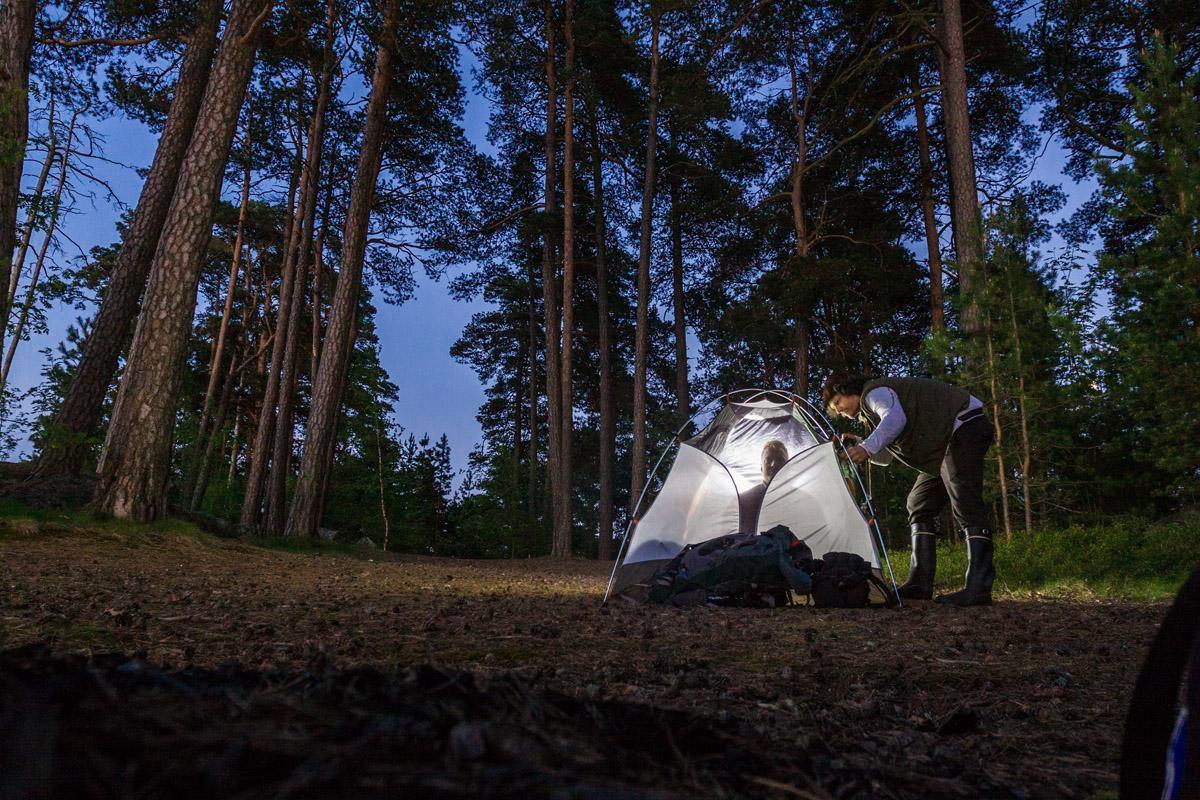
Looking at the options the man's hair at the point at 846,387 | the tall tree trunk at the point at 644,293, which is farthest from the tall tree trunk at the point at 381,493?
the man's hair at the point at 846,387

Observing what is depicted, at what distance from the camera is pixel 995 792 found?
1.26 metres

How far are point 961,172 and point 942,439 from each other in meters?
7.10

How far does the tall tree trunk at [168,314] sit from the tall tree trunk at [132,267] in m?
1.17

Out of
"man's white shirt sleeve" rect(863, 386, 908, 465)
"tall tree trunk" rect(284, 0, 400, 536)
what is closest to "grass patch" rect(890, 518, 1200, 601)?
"man's white shirt sleeve" rect(863, 386, 908, 465)

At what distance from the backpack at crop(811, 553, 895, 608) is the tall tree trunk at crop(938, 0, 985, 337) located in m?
4.43

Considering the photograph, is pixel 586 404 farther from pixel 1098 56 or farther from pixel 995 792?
pixel 995 792

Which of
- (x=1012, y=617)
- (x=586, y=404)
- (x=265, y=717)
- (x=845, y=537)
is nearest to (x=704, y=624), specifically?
(x=1012, y=617)

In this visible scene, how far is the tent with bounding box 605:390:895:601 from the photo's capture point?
251 inches

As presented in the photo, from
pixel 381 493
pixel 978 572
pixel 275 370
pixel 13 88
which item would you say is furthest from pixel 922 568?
pixel 381 493

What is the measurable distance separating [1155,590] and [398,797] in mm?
7614

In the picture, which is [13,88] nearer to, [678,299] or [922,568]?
[922,568]

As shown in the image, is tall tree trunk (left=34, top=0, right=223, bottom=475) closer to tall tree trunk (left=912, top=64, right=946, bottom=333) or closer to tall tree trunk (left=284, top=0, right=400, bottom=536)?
tall tree trunk (left=284, top=0, right=400, bottom=536)

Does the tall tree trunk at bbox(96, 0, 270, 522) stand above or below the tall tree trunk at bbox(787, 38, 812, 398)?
below

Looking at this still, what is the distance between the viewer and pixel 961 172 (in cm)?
1068
